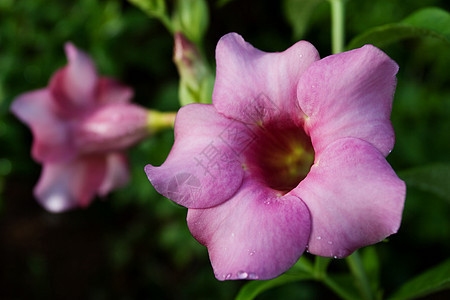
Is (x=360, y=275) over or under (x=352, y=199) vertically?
under

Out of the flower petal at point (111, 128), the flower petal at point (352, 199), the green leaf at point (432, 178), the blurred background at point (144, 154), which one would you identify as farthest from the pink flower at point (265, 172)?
the blurred background at point (144, 154)

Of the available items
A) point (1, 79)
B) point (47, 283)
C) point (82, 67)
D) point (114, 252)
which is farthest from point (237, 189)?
point (47, 283)

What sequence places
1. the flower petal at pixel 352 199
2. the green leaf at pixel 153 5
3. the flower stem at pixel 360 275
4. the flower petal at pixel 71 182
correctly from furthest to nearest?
the flower petal at pixel 71 182 → the green leaf at pixel 153 5 → the flower stem at pixel 360 275 → the flower petal at pixel 352 199

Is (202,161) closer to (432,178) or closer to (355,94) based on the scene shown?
(355,94)

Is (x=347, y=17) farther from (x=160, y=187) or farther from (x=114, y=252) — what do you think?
(x=160, y=187)

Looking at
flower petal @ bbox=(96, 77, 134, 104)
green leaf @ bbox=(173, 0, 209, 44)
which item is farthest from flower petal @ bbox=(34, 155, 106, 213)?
green leaf @ bbox=(173, 0, 209, 44)

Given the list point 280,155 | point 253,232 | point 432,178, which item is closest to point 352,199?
point 253,232

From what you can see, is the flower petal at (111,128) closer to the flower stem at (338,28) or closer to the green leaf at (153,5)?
the green leaf at (153,5)
